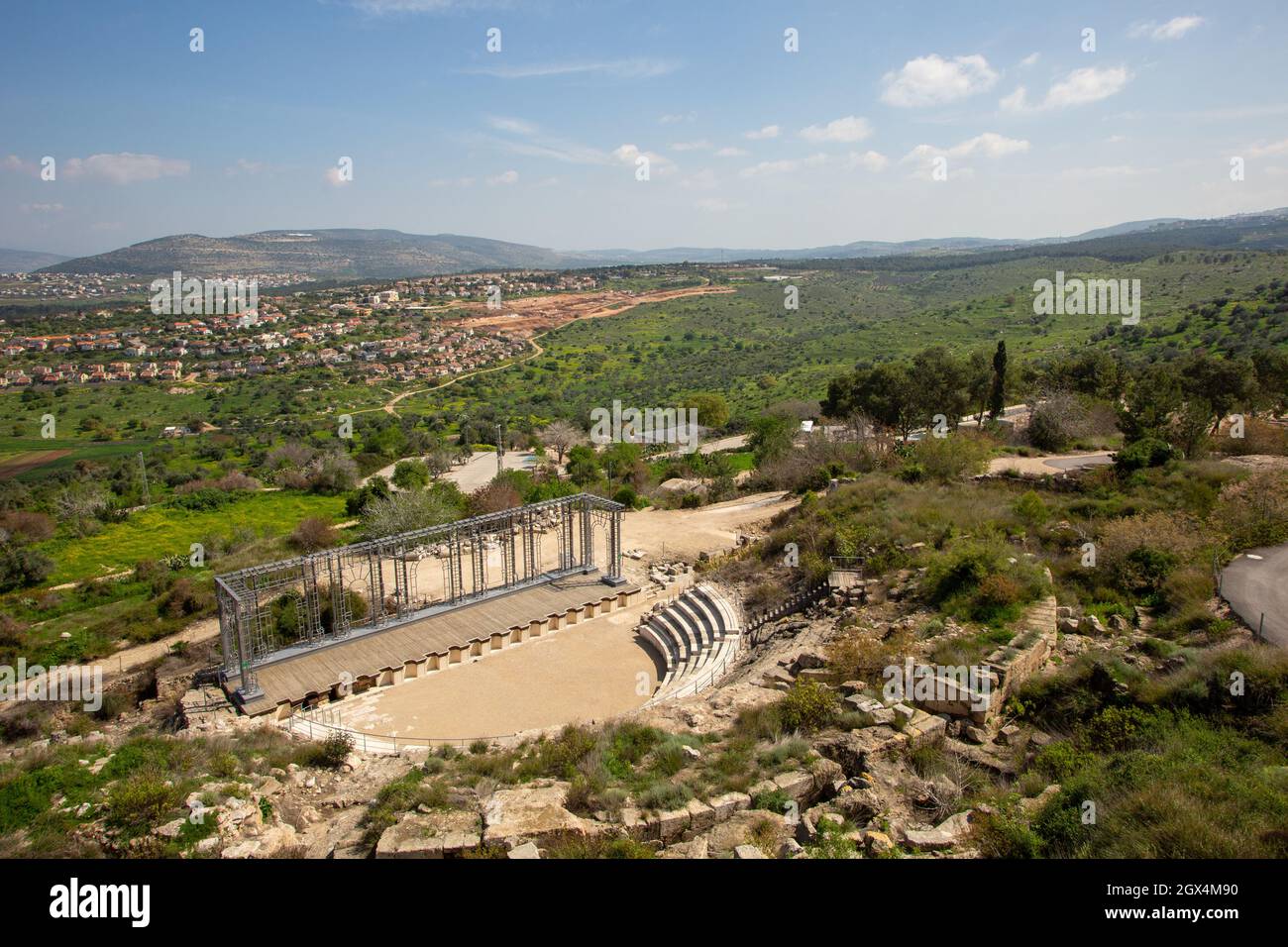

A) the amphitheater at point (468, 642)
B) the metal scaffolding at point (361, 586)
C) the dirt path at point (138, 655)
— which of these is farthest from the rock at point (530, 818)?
the dirt path at point (138, 655)

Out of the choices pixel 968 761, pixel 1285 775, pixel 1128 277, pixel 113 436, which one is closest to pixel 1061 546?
pixel 968 761

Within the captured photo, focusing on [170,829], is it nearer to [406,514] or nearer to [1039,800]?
[1039,800]

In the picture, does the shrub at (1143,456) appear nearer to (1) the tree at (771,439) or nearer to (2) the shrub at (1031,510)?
(2) the shrub at (1031,510)

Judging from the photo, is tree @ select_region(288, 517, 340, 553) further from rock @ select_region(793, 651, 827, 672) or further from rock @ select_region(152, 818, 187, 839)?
rock @ select_region(793, 651, 827, 672)

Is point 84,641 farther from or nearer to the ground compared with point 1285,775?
nearer to the ground

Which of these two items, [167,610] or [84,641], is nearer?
Answer: [84,641]

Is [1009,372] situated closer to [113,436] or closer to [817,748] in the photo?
[817,748]
